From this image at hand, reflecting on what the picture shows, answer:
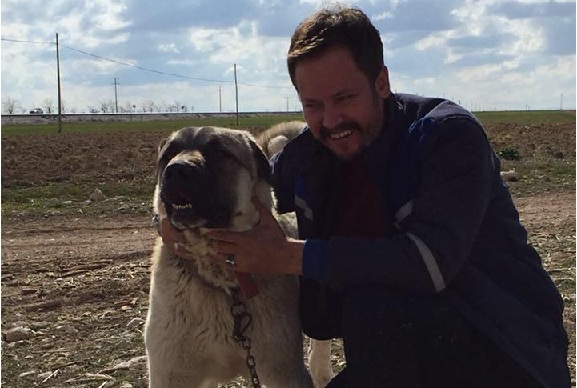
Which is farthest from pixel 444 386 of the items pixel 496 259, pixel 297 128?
pixel 297 128

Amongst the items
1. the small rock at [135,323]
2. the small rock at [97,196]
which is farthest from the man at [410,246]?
the small rock at [97,196]

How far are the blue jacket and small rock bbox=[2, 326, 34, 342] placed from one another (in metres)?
2.80

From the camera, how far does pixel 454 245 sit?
9.39 feet

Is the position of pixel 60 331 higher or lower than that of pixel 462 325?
lower

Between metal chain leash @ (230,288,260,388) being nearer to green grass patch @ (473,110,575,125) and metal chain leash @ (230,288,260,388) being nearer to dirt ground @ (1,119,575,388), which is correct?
dirt ground @ (1,119,575,388)

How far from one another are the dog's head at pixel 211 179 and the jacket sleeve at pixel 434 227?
591mm

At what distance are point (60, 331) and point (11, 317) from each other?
539mm

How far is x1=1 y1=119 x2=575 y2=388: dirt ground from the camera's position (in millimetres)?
4621

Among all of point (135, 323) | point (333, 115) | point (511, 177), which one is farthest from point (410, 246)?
point (511, 177)

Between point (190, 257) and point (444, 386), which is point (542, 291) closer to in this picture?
point (444, 386)

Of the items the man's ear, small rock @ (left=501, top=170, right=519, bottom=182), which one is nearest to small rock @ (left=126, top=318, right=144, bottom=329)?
the man's ear

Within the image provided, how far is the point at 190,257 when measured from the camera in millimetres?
3619

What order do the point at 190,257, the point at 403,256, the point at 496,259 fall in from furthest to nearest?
the point at 190,257
the point at 496,259
the point at 403,256

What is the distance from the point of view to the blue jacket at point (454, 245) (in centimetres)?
288
